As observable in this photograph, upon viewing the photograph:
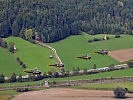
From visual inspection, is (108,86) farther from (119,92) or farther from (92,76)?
(92,76)

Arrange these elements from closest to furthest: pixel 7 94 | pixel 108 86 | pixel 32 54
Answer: pixel 7 94 < pixel 108 86 < pixel 32 54

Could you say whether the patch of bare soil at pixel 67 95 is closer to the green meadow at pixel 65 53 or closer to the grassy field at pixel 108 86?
the grassy field at pixel 108 86

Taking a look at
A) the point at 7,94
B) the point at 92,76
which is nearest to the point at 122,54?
the point at 92,76

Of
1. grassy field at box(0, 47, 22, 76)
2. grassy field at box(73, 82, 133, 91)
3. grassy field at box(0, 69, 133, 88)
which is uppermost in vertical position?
grassy field at box(0, 47, 22, 76)

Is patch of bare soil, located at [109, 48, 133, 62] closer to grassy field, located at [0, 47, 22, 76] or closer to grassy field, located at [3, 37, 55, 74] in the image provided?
grassy field, located at [3, 37, 55, 74]

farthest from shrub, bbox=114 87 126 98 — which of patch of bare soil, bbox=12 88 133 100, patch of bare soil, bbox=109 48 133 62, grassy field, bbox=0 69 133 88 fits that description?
patch of bare soil, bbox=109 48 133 62

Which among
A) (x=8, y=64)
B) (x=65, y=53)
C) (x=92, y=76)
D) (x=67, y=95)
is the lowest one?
(x=67, y=95)
